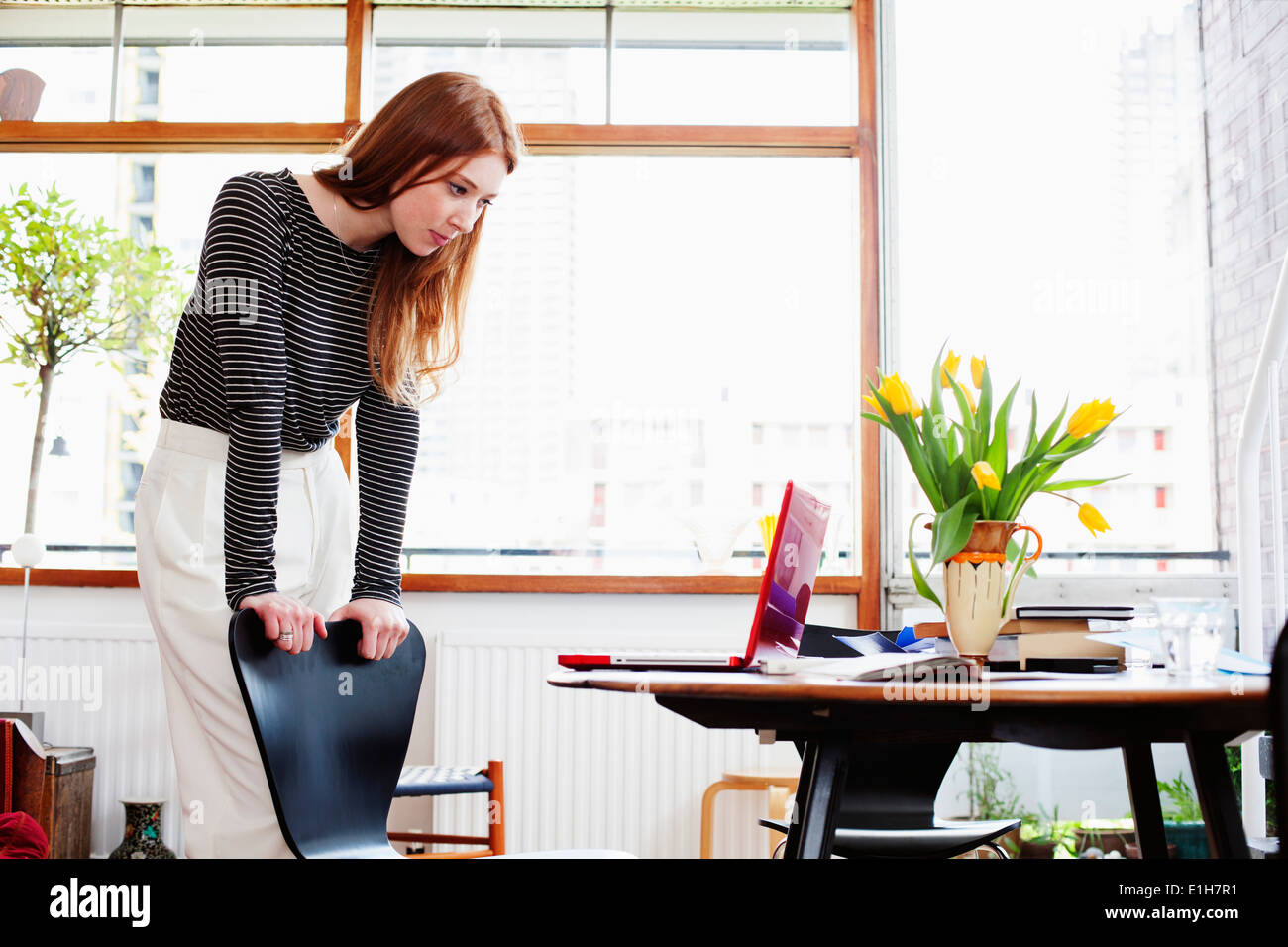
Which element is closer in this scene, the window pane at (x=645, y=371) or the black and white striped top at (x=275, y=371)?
the black and white striped top at (x=275, y=371)

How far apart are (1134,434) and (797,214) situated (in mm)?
1118

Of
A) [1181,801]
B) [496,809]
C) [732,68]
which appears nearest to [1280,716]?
[496,809]

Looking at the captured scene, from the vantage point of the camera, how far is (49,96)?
3244 mm

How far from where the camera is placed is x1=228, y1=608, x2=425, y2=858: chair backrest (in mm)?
1018

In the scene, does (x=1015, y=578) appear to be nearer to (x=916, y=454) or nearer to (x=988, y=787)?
(x=916, y=454)

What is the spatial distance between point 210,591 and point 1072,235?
103 inches

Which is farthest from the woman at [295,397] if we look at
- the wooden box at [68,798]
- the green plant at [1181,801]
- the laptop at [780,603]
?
the green plant at [1181,801]

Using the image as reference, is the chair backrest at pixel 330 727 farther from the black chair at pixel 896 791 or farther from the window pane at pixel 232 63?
the window pane at pixel 232 63

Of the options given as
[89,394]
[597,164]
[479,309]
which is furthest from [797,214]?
[89,394]

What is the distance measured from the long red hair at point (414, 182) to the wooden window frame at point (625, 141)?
166cm

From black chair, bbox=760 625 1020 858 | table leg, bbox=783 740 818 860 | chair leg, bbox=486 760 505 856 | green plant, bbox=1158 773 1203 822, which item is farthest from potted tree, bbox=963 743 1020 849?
table leg, bbox=783 740 818 860

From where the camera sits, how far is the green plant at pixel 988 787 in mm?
2822

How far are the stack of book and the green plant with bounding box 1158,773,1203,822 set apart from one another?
5.12 ft
